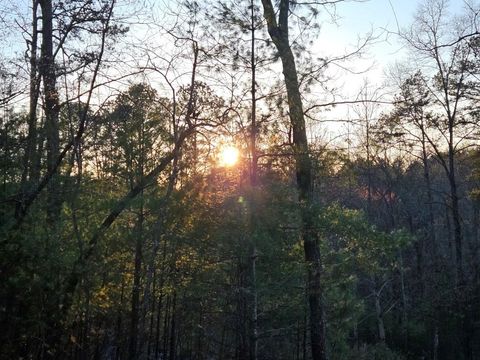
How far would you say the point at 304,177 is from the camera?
8992mm

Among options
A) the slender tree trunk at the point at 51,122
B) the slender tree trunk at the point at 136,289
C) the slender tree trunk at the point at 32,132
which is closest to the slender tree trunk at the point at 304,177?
the slender tree trunk at the point at 136,289

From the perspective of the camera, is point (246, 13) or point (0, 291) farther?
point (246, 13)

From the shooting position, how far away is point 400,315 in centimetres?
2161

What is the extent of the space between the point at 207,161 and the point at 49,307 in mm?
3479

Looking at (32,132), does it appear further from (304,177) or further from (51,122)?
(304,177)

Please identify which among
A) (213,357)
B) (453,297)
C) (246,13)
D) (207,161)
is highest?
(246,13)

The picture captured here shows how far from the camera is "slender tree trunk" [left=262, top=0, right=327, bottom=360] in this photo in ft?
27.8

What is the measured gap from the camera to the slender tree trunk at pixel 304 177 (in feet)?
27.8

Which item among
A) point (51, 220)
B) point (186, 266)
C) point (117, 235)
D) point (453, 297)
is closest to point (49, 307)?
point (51, 220)

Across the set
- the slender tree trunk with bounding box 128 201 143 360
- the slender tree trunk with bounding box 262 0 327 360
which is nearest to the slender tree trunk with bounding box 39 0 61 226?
the slender tree trunk with bounding box 128 201 143 360

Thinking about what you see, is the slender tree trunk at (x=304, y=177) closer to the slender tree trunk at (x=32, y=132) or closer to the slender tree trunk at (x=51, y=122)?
the slender tree trunk at (x=51, y=122)

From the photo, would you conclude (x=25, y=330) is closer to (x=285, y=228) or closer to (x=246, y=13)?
(x=285, y=228)

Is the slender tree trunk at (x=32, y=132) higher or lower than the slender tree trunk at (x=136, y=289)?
higher

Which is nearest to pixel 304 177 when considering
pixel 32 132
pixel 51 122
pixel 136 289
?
pixel 136 289
